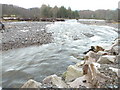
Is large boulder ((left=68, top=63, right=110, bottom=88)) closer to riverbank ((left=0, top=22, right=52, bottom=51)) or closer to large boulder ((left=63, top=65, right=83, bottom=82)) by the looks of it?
large boulder ((left=63, top=65, right=83, bottom=82))

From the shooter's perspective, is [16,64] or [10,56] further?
[10,56]

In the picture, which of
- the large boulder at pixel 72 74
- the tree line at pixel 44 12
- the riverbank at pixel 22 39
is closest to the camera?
the large boulder at pixel 72 74

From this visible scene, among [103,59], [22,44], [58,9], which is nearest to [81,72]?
[103,59]

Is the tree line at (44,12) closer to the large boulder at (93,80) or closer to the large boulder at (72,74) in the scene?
the large boulder at (72,74)

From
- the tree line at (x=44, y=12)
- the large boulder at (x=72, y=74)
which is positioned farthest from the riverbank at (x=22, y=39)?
the tree line at (x=44, y=12)

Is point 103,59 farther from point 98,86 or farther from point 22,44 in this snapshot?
point 22,44

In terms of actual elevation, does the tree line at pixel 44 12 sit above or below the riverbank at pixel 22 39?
above

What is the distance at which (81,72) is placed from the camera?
5.91 meters

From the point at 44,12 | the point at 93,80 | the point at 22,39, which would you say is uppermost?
the point at 44,12

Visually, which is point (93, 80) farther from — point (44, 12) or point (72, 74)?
point (44, 12)

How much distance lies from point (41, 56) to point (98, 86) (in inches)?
254

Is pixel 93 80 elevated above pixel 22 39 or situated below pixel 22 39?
below

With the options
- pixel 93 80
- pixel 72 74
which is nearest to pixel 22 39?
pixel 72 74

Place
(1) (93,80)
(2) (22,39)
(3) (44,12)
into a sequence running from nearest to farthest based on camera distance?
(1) (93,80) → (2) (22,39) → (3) (44,12)
